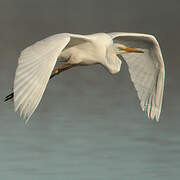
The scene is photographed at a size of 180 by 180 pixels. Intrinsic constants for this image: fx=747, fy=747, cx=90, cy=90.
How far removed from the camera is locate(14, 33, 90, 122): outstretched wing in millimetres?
5516

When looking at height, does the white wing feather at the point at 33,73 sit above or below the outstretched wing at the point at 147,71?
above

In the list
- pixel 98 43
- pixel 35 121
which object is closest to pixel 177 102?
pixel 35 121

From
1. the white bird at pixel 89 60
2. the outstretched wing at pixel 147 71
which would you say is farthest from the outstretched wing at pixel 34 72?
the outstretched wing at pixel 147 71

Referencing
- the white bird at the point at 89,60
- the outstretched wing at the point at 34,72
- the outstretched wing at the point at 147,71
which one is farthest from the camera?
the outstretched wing at the point at 147,71

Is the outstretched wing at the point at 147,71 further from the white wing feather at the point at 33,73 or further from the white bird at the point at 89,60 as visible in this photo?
the white wing feather at the point at 33,73

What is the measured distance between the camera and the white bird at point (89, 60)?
5621 mm

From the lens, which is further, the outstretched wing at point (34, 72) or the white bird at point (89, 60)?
the white bird at point (89, 60)

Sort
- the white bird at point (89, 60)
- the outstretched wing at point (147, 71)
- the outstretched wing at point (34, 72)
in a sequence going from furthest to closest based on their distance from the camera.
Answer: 1. the outstretched wing at point (147, 71)
2. the white bird at point (89, 60)
3. the outstretched wing at point (34, 72)

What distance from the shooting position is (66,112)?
30.2ft

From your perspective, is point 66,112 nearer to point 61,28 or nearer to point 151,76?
point 151,76

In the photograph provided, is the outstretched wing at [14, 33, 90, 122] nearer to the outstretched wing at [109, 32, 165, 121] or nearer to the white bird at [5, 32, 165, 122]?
the white bird at [5, 32, 165, 122]

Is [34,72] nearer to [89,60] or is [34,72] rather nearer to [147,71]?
[89,60]

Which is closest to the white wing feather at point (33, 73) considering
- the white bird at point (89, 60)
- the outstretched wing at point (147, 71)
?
the white bird at point (89, 60)

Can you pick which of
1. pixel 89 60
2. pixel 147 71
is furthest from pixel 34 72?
pixel 147 71
